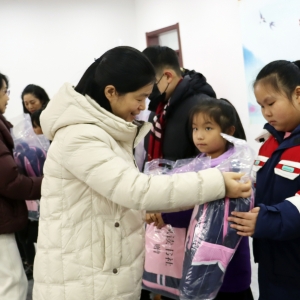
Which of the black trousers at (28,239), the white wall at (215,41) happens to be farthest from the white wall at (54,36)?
the black trousers at (28,239)

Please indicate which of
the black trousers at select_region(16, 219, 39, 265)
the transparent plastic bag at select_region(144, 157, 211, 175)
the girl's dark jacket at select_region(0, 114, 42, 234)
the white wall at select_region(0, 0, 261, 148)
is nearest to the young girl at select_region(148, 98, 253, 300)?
the transparent plastic bag at select_region(144, 157, 211, 175)

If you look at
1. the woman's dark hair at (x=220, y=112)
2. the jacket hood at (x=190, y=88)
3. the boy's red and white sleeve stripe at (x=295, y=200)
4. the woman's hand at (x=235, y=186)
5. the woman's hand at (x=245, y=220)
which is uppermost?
the jacket hood at (x=190, y=88)

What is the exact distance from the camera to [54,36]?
507 cm

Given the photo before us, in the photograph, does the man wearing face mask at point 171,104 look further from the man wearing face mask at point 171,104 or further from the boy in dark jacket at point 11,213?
the boy in dark jacket at point 11,213

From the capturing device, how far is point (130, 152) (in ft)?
4.52

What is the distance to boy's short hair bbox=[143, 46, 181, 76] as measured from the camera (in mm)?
1965

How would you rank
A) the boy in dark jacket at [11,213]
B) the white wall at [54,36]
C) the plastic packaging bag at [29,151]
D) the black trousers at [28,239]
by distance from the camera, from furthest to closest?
1. the white wall at [54,36]
2. the black trousers at [28,239]
3. the plastic packaging bag at [29,151]
4. the boy in dark jacket at [11,213]

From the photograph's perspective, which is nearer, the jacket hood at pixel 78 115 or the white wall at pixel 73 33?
the jacket hood at pixel 78 115

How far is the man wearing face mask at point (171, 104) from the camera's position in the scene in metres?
1.85

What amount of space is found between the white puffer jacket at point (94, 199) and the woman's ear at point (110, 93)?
0.21 ft

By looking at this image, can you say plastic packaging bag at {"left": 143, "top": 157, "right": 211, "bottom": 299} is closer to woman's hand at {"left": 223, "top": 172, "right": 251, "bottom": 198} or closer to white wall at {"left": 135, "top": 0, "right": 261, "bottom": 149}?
woman's hand at {"left": 223, "top": 172, "right": 251, "bottom": 198}

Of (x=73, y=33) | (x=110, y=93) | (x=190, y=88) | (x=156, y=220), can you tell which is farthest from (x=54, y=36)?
(x=110, y=93)

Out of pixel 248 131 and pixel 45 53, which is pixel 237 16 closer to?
pixel 248 131

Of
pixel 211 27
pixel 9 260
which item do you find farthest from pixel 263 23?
pixel 9 260
